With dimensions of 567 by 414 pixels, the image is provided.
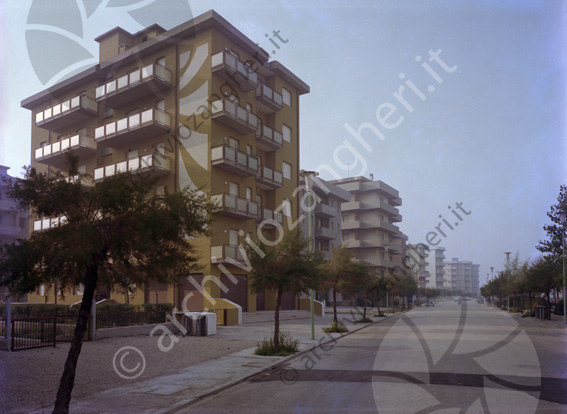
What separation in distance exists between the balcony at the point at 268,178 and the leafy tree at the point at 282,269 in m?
20.3

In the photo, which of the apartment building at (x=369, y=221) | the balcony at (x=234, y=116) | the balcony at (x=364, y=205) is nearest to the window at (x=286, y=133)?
the balcony at (x=234, y=116)

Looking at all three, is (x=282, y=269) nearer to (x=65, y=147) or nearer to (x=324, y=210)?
(x=65, y=147)

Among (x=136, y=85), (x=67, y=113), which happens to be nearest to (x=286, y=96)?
(x=136, y=85)

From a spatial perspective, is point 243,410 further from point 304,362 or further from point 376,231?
point 376,231

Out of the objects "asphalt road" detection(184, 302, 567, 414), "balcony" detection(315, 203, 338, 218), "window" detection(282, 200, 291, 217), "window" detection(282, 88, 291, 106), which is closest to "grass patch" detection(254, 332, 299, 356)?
"asphalt road" detection(184, 302, 567, 414)

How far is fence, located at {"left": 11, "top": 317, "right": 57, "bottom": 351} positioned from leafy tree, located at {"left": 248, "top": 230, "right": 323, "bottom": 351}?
7002 millimetres

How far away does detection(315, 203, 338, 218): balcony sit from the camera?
5808 centimetres

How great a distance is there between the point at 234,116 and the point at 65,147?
14.6 metres

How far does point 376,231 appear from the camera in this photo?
81.1 meters

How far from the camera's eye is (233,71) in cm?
3247

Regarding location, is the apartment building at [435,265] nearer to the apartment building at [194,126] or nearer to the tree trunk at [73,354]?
the apartment building at [194,126]

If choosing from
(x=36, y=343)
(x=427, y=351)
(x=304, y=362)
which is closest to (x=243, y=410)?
(x=304, y=362)

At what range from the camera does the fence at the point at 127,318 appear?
20.4m

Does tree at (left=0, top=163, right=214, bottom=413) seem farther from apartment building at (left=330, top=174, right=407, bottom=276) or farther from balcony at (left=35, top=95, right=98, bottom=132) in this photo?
apartment building at (left=330, top=174, right=407, bottom=276)
